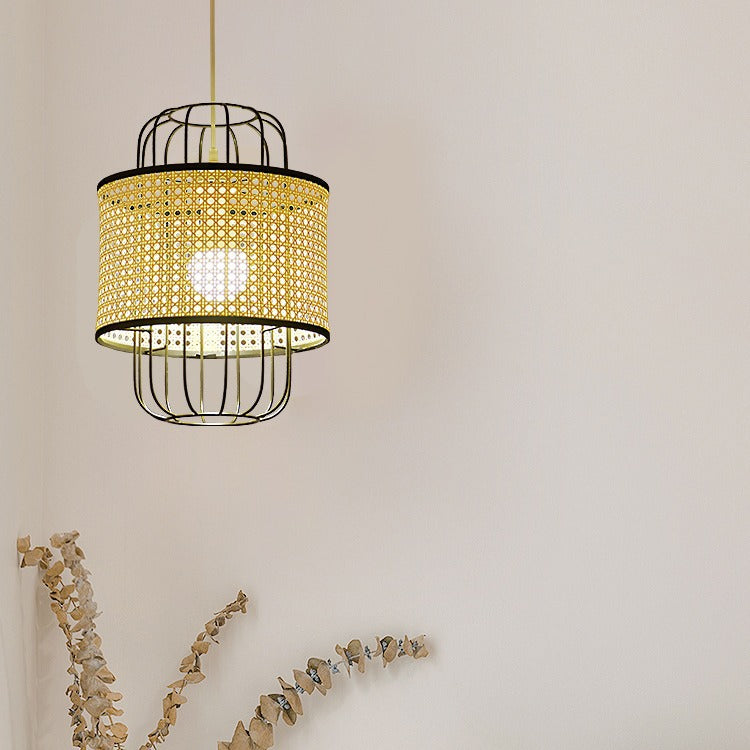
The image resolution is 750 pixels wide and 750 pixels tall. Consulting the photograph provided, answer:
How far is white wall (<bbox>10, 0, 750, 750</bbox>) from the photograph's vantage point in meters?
1.72

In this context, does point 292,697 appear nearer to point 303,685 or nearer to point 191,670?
point 303,685

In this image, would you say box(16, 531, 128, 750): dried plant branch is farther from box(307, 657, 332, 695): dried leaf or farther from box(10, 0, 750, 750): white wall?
box(307, 657, 332, 695): dried leaf

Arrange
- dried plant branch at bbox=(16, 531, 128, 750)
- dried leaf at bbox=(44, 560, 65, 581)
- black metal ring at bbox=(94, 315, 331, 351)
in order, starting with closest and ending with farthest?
black metal ring at bbox=(94, 315, 331, 351) < dried plant branch at bbox=(16, 531, 128, 750) < dried leaf at bbox=(44, 560, 65, 581)

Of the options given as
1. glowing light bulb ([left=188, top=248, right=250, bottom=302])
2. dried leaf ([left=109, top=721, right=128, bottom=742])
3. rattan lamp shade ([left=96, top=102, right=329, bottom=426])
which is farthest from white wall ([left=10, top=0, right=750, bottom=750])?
glowing light bulb ([left=188, top=248, right=250, bottom=302])

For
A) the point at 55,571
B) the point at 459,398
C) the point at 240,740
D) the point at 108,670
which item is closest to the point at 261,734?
the point at 240,740

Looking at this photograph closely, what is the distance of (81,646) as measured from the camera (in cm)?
159

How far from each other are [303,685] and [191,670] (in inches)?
7.4

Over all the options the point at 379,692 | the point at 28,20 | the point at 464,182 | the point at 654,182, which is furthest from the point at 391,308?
the point at 28,20

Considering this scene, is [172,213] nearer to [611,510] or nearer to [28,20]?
[28,20]

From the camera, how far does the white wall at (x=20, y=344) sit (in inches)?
64.0

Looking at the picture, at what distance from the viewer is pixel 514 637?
68.4 inches

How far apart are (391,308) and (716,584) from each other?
2.33ft

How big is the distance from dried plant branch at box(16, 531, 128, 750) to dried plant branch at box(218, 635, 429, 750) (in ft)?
0.64

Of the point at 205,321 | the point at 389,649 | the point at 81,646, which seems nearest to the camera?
the point at 205,321
